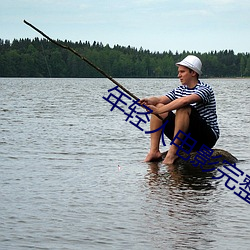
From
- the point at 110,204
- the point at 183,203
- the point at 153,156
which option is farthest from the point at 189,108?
the point at 110,204

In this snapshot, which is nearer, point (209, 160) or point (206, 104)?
point (206, 104)

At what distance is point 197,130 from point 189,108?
272 mm

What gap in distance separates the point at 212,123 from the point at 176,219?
124 inches

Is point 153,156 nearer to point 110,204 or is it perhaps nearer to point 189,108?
point 189,108

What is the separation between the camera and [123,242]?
520 centimetres

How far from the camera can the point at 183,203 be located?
659 cm

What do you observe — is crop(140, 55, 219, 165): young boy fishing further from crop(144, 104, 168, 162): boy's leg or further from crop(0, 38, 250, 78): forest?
crop(0, 38, 250, 78): forest

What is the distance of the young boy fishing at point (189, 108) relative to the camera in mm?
8656

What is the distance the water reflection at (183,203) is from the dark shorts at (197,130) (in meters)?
0.36

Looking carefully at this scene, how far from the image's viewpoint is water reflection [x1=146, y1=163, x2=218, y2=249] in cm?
538

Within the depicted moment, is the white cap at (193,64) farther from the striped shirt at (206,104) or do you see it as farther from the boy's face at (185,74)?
the striped shirt at (206,104)

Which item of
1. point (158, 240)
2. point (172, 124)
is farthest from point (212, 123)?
point (158, 240)

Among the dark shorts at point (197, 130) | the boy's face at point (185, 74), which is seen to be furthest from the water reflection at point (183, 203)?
the boy's face at point (185, 74)

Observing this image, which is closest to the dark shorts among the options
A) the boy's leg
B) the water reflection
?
the boy's leg
